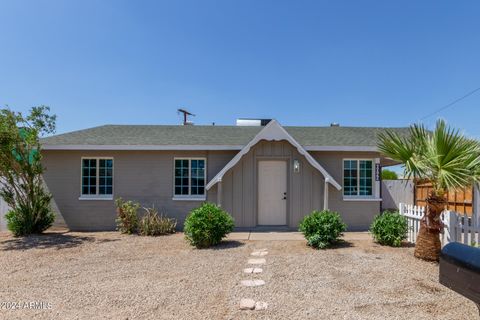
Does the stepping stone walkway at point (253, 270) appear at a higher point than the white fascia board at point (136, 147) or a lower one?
lower

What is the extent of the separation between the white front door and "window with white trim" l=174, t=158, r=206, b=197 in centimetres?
214

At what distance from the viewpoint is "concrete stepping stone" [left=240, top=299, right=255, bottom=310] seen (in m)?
3.84

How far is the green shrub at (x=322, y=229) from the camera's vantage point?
6992mm

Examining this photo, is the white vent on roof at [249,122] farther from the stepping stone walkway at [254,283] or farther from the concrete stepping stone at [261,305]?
the concrete stepping stone at [261,305]

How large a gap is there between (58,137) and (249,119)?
29.1 feet

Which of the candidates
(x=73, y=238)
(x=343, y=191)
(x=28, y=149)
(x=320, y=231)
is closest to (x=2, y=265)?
(x=73, y=238)

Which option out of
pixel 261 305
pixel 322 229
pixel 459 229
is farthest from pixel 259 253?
pixel 459 229

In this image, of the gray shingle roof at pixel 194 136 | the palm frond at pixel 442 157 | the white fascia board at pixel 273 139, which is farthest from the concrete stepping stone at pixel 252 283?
the gray shingle roof at pixel 194 136

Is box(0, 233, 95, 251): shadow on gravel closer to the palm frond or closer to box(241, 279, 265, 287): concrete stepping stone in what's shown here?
box(241, 279, 265, 287): concrete stepping stone

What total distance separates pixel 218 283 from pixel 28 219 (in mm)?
7589

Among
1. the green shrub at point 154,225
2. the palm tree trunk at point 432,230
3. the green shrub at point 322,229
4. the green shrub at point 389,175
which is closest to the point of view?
the palm tree trunk at point 432,230

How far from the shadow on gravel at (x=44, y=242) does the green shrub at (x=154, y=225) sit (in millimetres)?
1493

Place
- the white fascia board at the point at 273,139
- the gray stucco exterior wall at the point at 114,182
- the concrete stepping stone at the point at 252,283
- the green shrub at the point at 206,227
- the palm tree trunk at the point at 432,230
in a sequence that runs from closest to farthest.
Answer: the concrete stepping stone at the point at 252,283, the palm tree trunk at the point at 432,230, the green shrub at the point at 206,227, the white fascia board at the point at 273,139, the gray stucco exterior wall at the point at 114,182

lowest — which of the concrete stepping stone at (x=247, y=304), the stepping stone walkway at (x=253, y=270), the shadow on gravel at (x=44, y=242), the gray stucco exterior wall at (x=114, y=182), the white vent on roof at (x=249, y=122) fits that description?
the shadow on gravel at (x=44, y=242)
